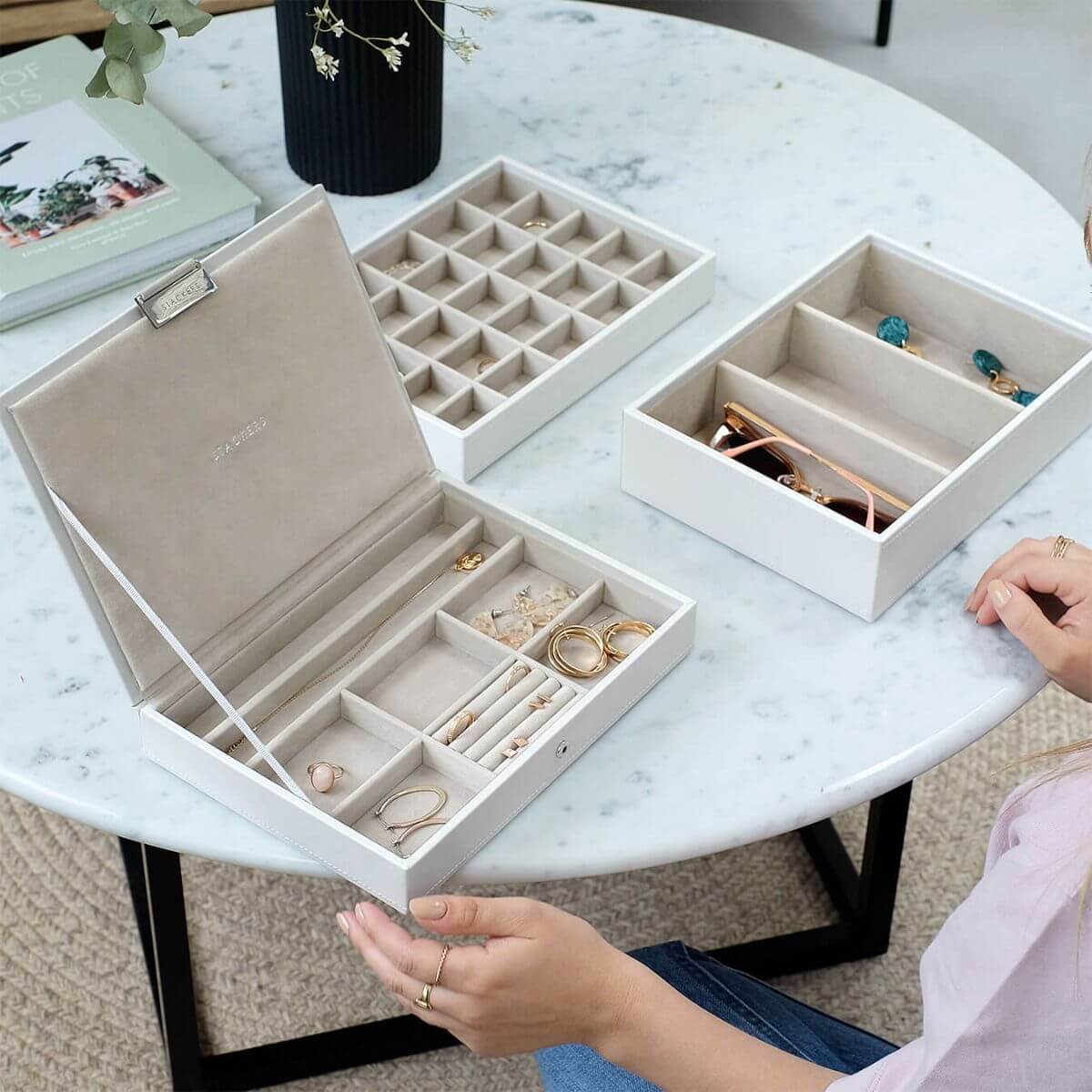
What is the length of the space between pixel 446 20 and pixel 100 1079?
1300 mm

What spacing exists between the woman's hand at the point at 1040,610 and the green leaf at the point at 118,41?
31.1 inches

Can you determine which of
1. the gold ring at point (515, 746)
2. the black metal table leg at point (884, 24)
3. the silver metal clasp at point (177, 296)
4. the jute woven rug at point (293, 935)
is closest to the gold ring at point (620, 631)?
the gold ring at point (515, 746)

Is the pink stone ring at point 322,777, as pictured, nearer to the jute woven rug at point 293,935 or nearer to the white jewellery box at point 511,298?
the white jewellery box at point 511,298

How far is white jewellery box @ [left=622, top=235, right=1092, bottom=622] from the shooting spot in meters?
1.11

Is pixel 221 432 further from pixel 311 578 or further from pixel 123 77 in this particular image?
pixel 123 77

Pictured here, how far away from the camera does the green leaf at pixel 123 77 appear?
1.14 meters

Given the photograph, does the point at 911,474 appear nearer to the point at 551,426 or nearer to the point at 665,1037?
the point at 551,426

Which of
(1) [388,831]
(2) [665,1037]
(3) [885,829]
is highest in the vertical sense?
(1) [388,831]

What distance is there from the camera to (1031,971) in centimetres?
82

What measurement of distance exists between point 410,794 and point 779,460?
0.44m

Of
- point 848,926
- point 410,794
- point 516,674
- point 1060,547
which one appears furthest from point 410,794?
point 848,926

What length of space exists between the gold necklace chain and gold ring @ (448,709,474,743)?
116mm

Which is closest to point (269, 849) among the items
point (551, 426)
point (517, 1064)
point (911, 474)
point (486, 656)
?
point (486, 656)

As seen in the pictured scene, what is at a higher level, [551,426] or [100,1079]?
[551,426]
